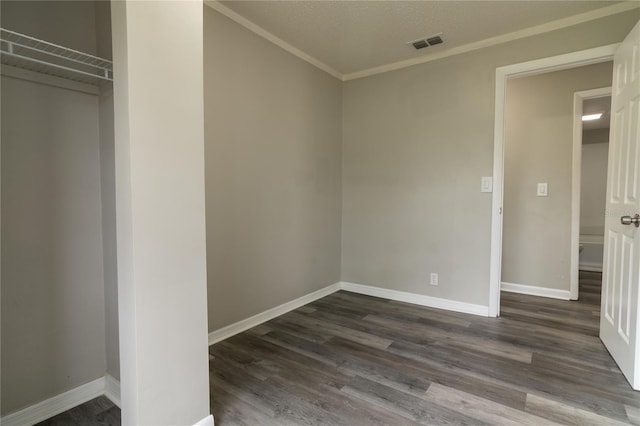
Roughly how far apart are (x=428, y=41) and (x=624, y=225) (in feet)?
6.71

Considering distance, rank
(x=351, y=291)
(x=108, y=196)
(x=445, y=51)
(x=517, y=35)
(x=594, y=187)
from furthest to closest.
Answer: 1. (x=594, y=187)
2. (x=351, y=291)
3. (x=445, y=51)
4. (x=517, y=35)
5. (x=108, y=196)

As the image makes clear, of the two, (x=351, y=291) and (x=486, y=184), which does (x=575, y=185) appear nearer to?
(x=486, y=184)

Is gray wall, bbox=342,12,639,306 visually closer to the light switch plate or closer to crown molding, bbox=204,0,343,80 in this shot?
the light switch plate

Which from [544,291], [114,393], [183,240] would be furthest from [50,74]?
[544,291]

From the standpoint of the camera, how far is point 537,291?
11.9 ft

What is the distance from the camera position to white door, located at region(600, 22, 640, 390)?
74.1 inches

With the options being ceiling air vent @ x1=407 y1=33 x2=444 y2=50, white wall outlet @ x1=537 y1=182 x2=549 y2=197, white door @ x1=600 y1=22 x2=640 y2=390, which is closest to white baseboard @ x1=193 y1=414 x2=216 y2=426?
white door @ x1=600 y1=22 x2=640 y2=390

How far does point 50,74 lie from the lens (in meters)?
1.60

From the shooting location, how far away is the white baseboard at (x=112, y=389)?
1.76 metres

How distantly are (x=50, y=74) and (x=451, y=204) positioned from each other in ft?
10.2

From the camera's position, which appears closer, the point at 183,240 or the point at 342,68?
the point at 183,240

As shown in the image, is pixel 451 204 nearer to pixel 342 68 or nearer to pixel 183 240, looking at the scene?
pixel 342 68

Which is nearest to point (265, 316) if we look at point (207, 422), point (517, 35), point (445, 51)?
point (207, 422)

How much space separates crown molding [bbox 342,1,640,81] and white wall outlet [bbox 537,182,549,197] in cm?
163
